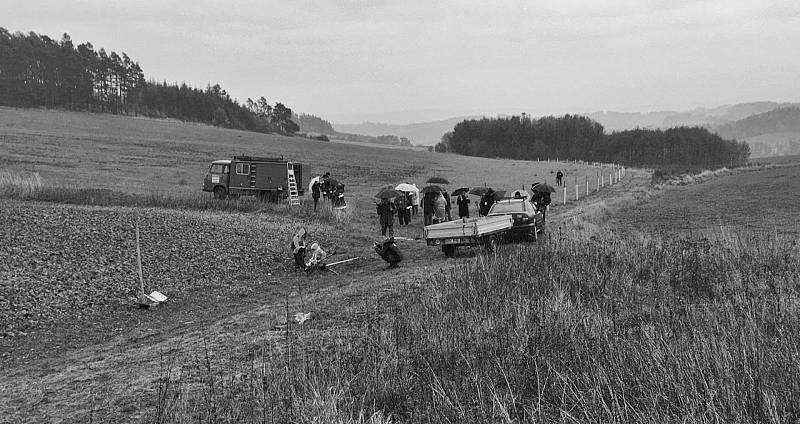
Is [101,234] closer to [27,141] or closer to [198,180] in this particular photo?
[198,180]

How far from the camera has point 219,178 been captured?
32.1 metres

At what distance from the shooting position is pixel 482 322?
7.86 metres

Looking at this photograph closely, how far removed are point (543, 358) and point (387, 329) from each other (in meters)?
2.41

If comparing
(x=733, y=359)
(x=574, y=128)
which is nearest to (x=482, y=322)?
(x=733, y=359)

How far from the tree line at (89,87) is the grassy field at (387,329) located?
3566 inches

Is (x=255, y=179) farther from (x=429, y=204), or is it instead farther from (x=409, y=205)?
(x=429, y=204)

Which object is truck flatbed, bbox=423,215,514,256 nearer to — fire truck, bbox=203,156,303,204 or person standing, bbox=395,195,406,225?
person standing, bbox=395,195,406,225

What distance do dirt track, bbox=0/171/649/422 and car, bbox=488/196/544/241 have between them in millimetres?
3728

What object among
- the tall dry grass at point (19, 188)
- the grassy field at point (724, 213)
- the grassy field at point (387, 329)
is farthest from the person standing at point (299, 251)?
the tall dry grass at point (19, 188)

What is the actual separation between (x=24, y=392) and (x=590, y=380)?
707 centimetres

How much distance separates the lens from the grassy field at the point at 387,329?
17.9ft

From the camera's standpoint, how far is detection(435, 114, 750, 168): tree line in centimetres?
12838

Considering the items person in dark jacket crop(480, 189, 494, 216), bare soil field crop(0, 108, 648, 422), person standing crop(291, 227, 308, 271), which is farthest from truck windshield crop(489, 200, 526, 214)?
person standing crop(291, 227, 308, 271)

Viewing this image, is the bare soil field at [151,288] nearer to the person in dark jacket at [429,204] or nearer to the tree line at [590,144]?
the person in dark jacket at [429,204]
